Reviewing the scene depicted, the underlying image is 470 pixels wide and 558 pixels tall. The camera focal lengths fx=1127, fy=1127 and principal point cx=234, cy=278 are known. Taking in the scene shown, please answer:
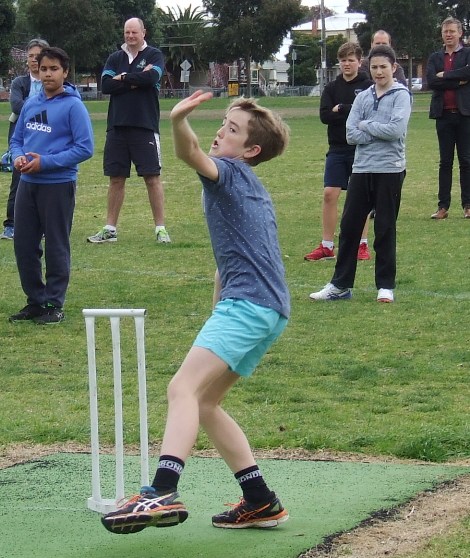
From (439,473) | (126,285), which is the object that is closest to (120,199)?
(126,285)

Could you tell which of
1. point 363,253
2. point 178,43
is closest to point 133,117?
point 363,253

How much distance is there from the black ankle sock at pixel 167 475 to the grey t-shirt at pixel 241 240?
668 mm

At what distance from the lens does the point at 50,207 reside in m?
8.52

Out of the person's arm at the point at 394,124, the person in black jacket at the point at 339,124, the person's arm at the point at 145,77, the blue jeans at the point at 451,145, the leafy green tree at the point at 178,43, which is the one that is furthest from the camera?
the leafy green tree at the point at 178,43

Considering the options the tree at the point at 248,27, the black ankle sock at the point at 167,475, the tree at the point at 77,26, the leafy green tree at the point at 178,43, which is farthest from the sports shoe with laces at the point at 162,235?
the leafy green tree at the point at 178,43

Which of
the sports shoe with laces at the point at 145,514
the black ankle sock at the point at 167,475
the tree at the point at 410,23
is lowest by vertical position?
the sports shoe with laces at the point at 145,514

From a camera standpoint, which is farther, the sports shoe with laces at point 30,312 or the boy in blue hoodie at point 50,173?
the sports shoe with laces at point 30,312

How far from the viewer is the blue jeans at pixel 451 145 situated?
14.0 m

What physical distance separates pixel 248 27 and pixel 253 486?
66330 mm

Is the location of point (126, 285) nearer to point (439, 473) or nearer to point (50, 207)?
point (50, 207)

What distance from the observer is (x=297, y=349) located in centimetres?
778

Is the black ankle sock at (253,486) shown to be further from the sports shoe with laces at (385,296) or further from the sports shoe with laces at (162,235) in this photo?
the sports shoe with laces at (162,235)

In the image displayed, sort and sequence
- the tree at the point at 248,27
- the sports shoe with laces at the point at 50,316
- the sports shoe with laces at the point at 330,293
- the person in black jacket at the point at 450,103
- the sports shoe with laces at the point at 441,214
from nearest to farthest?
the sports shoe with laces at the point at 50,316 < the sports shoe with laces at the point at 330,293 < the person in black jacket at the point at 450,103 < the sports shoe with laces at the point at 441,214 < the tree at the point at 248,27

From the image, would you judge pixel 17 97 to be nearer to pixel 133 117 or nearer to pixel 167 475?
pixel 133 117
